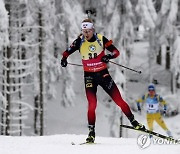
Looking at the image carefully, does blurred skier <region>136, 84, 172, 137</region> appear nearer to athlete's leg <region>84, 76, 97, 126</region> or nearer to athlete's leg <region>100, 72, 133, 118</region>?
athlete's leg <region>100, 72, 133, 118</region>

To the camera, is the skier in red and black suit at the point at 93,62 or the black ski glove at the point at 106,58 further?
the skier in red and black suit at the point at 93,62

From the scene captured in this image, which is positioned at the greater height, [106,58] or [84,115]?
[106,58]

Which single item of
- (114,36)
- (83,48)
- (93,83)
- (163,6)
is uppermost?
(163,6)

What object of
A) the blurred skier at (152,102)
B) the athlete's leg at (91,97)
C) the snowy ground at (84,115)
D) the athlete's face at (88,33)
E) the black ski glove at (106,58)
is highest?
the athlete's face at (88,33)

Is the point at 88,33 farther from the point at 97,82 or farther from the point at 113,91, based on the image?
the point at 113,91

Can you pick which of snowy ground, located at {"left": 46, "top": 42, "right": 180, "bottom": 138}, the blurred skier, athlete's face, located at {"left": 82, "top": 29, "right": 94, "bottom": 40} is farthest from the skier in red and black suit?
snowy ground, located at {"left": 46, "top": 42, "right": 180, "bottom": 138}

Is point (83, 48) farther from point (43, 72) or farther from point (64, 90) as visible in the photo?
point (64, 90)

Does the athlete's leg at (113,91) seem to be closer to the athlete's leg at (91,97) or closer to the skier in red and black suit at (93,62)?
the skier in red and black suit at (93,62)

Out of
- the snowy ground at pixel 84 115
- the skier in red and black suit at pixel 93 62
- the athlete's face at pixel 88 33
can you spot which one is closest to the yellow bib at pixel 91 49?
the skier in red and black suit at pixel 93 62

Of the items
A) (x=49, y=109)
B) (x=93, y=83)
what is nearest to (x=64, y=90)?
(x=49, y=109)

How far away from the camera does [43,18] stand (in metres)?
18.8

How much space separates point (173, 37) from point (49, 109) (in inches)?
352

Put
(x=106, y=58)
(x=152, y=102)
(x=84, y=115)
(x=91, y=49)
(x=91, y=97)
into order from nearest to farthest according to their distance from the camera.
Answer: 1. (x=106, y=58)
2. (x=91, y=49)
3. (x=91, y=97)
4. (x=152, y=102)
5. (x=84, y=115)

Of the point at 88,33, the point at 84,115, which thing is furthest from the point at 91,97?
the point at 84,115
